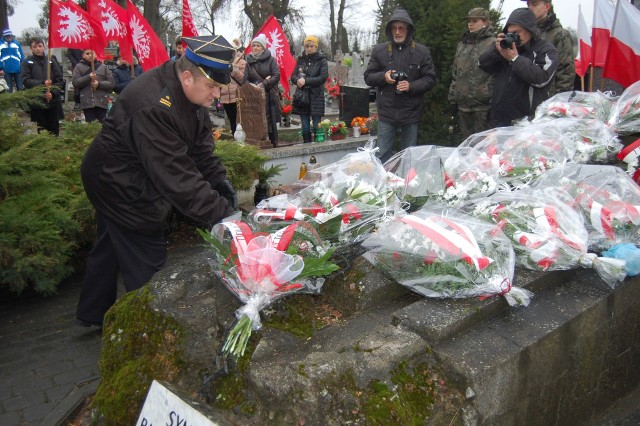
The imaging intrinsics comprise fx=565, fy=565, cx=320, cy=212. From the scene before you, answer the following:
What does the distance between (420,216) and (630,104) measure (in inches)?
118

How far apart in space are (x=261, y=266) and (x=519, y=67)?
4054mm

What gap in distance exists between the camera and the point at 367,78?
6781 mm

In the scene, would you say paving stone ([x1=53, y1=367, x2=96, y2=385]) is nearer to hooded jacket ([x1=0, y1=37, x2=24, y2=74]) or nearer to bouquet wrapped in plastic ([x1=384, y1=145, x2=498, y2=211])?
bouquet wrapped in plastic ([x1=384, y1=145, x2=498, y2=211])

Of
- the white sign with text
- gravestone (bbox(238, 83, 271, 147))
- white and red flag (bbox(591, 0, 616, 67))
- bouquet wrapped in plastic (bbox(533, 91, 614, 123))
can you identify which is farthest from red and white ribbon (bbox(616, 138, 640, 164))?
gravestone (bbox(238, 83, 271, 147))

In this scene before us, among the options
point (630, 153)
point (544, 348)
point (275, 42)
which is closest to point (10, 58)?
point (275, 42)

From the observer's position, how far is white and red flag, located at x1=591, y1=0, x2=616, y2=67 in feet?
20.0

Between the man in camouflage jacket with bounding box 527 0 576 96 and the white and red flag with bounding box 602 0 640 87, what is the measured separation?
405mm

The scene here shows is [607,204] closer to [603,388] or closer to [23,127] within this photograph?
[603,388]

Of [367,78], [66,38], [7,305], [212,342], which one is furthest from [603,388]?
[66,38]

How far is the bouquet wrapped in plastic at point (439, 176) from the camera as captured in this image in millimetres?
3467

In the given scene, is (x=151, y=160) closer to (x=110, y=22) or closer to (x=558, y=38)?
(x=558, y=38)

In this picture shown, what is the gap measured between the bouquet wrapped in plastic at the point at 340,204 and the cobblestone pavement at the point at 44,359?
59.0 inches

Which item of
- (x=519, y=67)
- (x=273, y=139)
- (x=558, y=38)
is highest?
(x=558, y=38)

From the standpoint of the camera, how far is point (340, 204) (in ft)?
9.53
